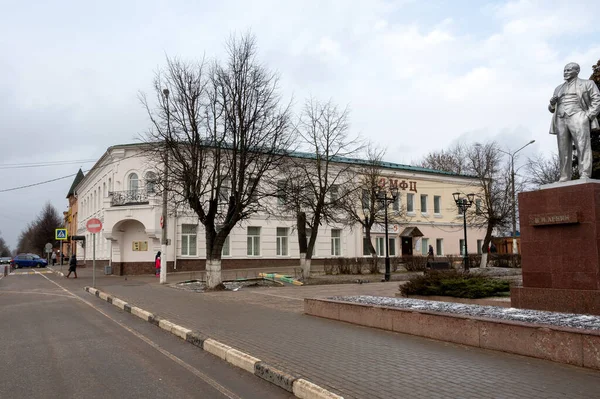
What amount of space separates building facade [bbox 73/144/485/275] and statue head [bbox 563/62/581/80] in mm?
18659

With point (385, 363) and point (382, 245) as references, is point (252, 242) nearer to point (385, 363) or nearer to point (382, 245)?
point (382, 245)

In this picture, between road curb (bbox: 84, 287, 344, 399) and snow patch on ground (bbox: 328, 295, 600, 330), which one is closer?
road curb (bbox: 84, 287, 344, 399)

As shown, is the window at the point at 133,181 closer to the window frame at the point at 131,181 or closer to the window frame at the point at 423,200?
the window frame at the point at 131,181

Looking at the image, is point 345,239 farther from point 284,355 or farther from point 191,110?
point 284,355

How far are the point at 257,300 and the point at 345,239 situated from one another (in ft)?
89.2

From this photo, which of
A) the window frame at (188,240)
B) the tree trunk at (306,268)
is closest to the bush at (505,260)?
the tree trunk at (306,268)

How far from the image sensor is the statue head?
426 inches

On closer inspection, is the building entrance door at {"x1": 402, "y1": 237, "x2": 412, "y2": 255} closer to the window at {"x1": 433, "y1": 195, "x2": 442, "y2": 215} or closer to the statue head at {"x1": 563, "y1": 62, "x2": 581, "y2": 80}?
the window at {"x1": 433, "y1": 195, "x2": 442, "y2": 215}

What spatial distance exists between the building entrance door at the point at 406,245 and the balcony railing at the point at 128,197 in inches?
928

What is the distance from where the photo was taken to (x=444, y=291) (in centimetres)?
1280

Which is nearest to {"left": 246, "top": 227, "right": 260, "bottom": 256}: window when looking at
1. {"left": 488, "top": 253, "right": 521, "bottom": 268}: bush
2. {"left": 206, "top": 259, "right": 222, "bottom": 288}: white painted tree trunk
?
{"left": 206, "top": 259, "right": 222, "bottom": 288}: white painted tree trunk

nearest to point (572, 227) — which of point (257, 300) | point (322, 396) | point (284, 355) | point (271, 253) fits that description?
point (284, 355)

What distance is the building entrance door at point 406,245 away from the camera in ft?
151

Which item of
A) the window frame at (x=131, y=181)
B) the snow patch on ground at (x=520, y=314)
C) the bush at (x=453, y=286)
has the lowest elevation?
the snow patch on ground at (x=520, y=314)
